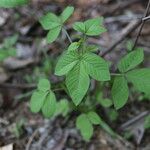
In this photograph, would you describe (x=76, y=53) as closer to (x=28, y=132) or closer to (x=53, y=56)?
(x=28, y=132)

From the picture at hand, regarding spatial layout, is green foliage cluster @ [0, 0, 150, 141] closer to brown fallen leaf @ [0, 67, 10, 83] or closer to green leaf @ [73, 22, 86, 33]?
green leaf @ [73, 22, 86, 33]

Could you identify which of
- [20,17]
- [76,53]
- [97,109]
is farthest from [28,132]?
[20,17]

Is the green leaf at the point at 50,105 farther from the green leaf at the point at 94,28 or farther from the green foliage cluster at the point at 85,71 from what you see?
the green leaf at the point at 94,28

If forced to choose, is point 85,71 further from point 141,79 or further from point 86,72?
point 141,79

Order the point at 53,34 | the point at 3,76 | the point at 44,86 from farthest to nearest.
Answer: the point at 3,76, the point at 44,86, the point at 53,34

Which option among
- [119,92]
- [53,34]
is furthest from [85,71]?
[53,34]

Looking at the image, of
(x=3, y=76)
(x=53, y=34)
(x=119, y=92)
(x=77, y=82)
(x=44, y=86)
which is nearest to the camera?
(x=77, y=82)

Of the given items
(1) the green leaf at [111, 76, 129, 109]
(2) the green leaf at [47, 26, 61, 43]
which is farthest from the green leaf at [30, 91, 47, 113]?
(1) the green leaf at [111, 76, 129, 109]
